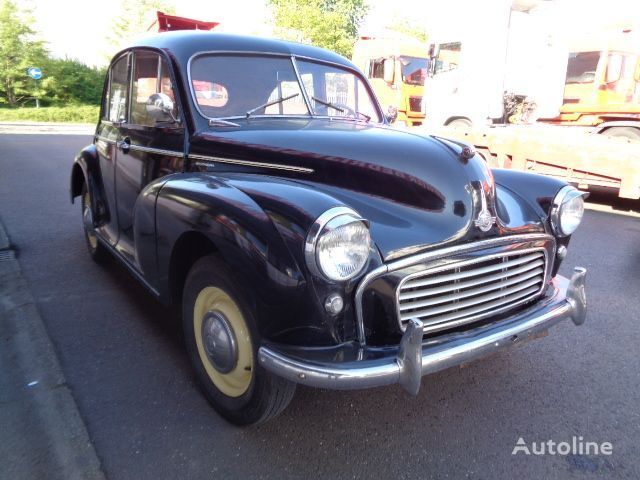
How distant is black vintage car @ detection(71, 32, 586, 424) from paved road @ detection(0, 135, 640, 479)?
23 cm

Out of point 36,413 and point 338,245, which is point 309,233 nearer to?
point 338,245

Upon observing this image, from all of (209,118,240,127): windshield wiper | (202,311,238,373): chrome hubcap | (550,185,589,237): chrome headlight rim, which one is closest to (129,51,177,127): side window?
(209,118,240,127): windshield wiper

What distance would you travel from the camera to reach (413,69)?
618 inches

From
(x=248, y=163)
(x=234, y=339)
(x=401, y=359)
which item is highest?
(x=248, y=163)

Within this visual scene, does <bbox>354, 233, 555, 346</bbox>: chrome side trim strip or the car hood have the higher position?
the car hood

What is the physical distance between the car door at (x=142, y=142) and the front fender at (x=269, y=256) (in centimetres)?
91

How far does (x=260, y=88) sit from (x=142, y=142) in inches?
33.8

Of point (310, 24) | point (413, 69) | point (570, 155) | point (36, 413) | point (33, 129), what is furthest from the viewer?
point (310, 24)

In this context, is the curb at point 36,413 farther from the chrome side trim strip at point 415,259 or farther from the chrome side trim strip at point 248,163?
the chrome side trim strip at point 248,163

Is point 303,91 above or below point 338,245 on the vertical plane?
above

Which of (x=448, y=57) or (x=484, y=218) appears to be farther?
(x=448, y=57)

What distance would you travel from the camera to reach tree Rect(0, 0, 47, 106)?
80.0 feet

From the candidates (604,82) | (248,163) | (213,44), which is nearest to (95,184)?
(213,44)

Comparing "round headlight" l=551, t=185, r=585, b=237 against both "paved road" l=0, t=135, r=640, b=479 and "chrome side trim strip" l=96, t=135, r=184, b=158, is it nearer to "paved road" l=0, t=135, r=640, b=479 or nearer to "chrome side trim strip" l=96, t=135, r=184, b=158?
"paved road" l=0, t=135, r=640, b=479
